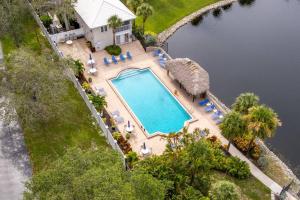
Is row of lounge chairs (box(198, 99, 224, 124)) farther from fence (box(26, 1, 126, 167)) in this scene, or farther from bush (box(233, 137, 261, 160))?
fence (box(26, 1, 126, 167))

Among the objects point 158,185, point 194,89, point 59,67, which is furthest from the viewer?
point 194,89

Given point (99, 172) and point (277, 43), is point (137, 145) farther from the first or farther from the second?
point (277, 43)

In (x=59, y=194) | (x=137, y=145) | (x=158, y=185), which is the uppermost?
(x=59, y=194)

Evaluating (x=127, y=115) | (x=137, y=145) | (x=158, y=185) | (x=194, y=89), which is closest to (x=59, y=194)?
(x=158, y=185)

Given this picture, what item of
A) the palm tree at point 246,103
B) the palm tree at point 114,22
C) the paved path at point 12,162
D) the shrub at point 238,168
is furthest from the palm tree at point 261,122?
the palm tree at point 114,22

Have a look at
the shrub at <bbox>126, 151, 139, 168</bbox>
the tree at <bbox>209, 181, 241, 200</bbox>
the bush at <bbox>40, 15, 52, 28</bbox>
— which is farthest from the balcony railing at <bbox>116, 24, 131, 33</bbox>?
the tree at <bbox>209, 181, 241, 200</bbox>

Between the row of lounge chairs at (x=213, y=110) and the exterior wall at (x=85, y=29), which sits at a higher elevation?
the exterior wall at (x=85, y=29)

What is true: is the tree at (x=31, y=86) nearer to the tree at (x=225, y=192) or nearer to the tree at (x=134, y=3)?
the tree at (x=225, y=192)
